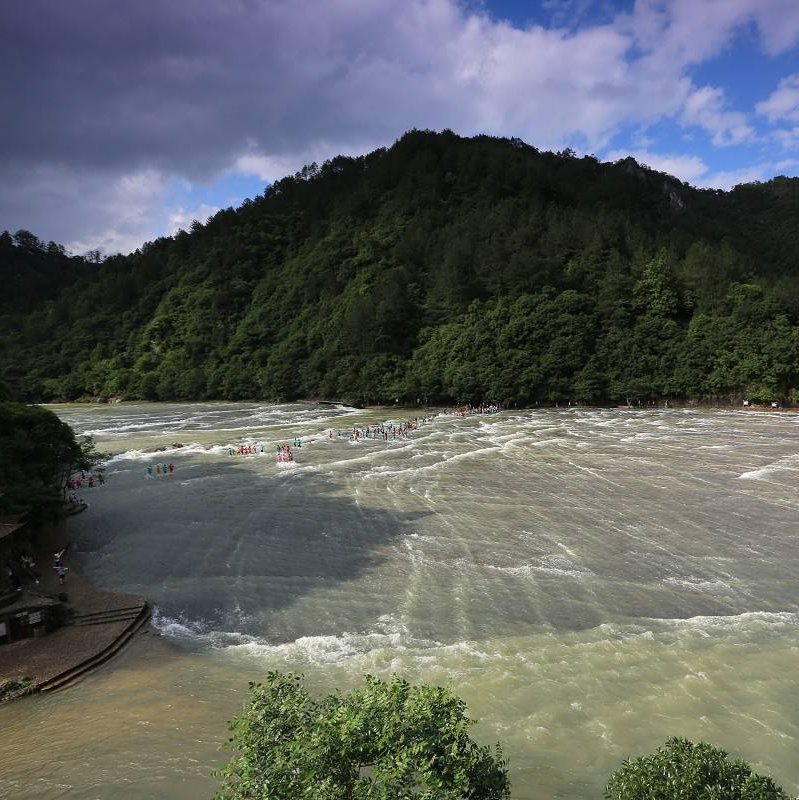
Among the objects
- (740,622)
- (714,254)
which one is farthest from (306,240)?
(740,622)

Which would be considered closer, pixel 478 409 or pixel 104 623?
pixel 104 623

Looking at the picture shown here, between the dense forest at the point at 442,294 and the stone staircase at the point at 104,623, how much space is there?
39.2 metres

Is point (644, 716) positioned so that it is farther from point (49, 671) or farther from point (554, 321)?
point (554, 321)

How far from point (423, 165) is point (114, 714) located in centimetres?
14518

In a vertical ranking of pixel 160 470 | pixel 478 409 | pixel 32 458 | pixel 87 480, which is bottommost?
pixel 87 480

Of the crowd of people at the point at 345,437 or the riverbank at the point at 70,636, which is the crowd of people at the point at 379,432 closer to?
the crowd of people at the point at 345,437

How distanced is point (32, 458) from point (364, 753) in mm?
26161

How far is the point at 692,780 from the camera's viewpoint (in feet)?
22.1

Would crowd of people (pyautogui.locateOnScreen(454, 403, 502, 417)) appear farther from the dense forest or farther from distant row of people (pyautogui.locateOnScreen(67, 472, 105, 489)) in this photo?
distant row of people (pyautogui.locateOnScreen(67, 472, 105, 489))

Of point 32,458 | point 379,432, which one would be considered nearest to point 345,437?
point 379,432

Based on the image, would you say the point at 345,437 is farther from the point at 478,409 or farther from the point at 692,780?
the point at 692,780

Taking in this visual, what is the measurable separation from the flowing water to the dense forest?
34319 millimetres

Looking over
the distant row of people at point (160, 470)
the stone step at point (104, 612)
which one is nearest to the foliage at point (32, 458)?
the stone step at point (104, 612)

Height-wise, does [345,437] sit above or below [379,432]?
below
